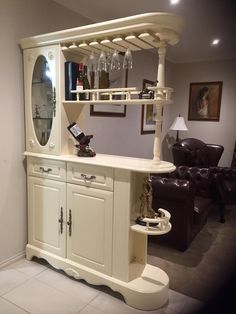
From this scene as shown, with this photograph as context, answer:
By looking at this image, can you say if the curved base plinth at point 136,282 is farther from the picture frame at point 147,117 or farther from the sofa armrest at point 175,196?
Result: the picture frame at point 147,117

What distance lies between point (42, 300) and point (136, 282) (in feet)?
2.25

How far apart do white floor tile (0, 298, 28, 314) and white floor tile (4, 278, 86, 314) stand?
0.09ft

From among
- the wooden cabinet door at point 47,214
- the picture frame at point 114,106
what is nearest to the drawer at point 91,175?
the wooden cabinet door at point 47,214

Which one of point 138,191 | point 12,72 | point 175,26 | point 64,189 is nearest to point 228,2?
point 175,26

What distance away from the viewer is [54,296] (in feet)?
6.20

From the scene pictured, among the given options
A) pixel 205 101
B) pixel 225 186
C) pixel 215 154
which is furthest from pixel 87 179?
pixel 205 101

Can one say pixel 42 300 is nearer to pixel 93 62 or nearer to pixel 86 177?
pixel 86 177

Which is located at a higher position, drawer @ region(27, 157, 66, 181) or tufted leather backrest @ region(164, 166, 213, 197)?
drawer @ region(27, 157, 66, 181)

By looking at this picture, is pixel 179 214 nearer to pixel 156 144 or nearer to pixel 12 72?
pixel 156 144

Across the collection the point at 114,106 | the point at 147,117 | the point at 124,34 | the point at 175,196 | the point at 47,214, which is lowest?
the point at 47,214

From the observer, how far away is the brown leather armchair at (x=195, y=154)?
418 centimetres

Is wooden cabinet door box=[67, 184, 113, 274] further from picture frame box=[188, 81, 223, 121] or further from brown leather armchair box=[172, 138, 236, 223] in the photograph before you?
picture frame box=[188, 81, 223, 121]

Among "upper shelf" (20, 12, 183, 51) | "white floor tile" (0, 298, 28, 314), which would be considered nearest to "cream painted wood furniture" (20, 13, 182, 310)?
"upper shelf" (20, 12, 183, 51)

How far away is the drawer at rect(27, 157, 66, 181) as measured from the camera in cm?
211
